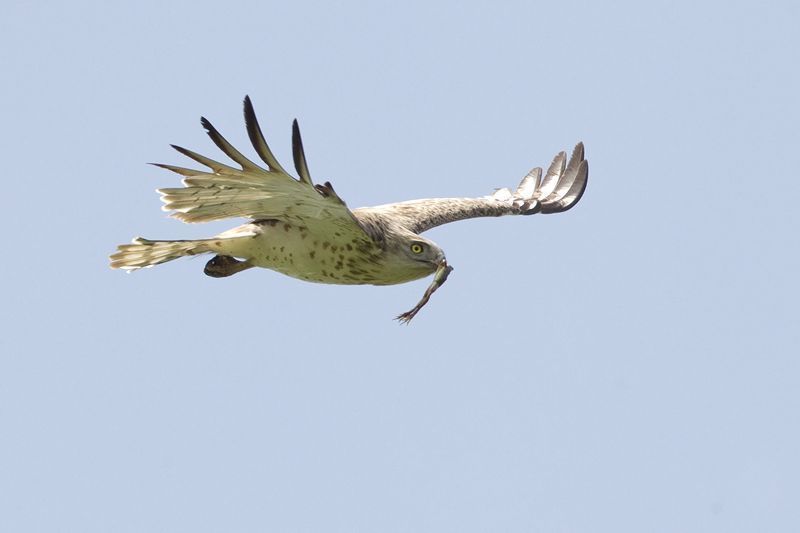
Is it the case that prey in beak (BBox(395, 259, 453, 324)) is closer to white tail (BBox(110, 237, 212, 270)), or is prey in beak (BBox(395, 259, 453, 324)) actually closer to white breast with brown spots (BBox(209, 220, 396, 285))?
white breast with brown spots (BBox(209, 220, 396, 285))

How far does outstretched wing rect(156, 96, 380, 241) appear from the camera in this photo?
10516 mm

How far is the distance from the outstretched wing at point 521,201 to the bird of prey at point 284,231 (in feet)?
1.39

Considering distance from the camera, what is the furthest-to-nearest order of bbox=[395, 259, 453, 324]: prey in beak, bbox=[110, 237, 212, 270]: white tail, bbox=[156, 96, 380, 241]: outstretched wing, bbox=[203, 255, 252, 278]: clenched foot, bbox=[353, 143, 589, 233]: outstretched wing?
bbox=[353, 143, 589, 233]: outstretched wing < bbox=[203, 255, 252, 278]: clenched foot < bbox=[110, 237, 212, 270]: white tail < bbox=[395, 259, 453, 324]: prey in beak < bbox=[156, 96, 380, 241]: outstretched wing

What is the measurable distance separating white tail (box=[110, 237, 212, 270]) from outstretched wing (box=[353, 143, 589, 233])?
2.06m

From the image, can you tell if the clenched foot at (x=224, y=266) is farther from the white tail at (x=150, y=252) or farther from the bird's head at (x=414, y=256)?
the bird's head at (x=414, y=256)

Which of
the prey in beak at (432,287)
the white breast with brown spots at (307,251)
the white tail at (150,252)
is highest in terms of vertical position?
the white tail at (150,252)

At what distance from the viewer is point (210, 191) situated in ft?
36.4

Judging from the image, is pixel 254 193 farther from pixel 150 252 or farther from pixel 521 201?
pixel 521 201

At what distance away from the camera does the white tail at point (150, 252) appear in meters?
12.3

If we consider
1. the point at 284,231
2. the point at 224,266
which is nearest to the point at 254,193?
the point at 284,231

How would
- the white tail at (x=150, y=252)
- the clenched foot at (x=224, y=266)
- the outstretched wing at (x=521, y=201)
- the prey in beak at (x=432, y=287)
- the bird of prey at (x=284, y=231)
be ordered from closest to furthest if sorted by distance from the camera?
the bird of prey at (x=284, y=231), the prey in beak at (x=432, y=287), the white tail at (x=150, y=252), the clenched foot at (x=224, y=266), the outstretched wing at (x=521, y=201)

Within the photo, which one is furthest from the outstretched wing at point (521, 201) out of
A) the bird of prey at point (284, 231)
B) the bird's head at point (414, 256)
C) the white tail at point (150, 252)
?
the white tail at point (150, 252)

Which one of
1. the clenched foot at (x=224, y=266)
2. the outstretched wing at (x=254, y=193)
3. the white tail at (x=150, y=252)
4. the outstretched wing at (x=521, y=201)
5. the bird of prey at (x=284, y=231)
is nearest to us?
the outstretched wing at (x=254, y=193)

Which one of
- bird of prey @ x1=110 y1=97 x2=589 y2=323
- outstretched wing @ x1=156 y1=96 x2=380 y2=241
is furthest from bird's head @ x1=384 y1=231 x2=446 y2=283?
outstretched wing @ x1=156 y1=96 x2=380 y2=241
